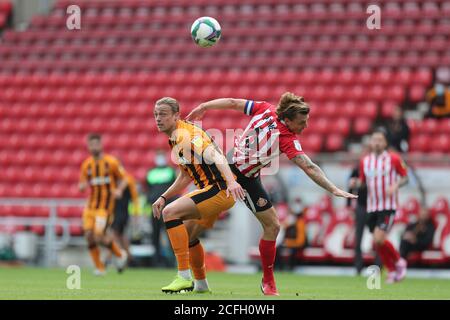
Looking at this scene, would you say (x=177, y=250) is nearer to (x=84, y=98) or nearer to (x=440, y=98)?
(x=440, y=98)

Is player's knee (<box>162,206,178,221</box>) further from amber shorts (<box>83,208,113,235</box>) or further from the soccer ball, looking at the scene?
amber shorts (<box>83,208,113,235</box>)

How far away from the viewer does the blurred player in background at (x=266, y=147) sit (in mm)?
8383

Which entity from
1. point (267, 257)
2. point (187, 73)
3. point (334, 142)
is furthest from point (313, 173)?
point (187, 73)

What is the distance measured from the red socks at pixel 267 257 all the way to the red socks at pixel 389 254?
3.79 metres

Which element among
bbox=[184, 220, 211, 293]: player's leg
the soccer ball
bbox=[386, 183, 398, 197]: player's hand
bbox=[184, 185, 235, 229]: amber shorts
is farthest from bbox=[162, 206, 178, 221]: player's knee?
bbox=[386, 183, 398, 197]: player's hand

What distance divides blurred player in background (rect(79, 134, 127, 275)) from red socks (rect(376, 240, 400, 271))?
3.79 m

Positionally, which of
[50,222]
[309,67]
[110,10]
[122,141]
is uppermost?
[110,10]

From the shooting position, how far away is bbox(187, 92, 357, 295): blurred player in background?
330 inches

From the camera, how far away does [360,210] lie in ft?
48.5

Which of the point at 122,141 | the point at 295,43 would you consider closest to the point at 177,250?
the point at 122,141

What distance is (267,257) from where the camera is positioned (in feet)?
28.7

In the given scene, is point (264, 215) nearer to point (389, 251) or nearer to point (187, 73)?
point (389, 251)

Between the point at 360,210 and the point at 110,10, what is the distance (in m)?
12.6
